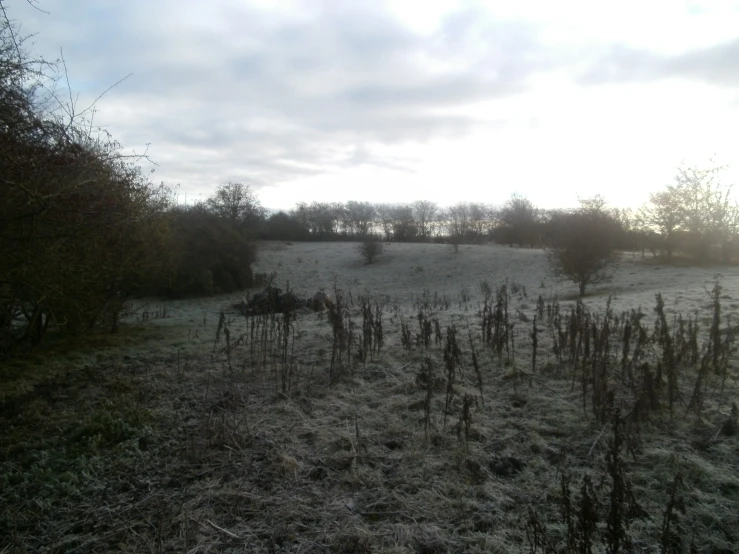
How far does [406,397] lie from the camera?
573cm

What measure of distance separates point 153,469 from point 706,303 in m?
10.8

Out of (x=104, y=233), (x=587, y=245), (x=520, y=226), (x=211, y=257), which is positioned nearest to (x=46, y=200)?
(x=104, y=233)

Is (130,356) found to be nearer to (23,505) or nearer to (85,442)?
(85,442)

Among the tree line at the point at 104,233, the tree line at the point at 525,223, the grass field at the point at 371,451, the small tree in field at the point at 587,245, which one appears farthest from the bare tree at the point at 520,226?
the grass field at the point at 371,451

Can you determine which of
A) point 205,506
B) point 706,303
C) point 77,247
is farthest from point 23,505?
point 706,303

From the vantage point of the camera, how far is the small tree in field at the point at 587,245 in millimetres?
18453

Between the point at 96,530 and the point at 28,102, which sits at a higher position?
the point at 28,102

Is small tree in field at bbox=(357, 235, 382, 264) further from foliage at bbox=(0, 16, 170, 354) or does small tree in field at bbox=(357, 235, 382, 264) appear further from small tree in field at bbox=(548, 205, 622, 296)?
foliage at bbox=(0, 16, 170, 354)

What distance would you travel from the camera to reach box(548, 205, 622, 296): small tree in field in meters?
18.5

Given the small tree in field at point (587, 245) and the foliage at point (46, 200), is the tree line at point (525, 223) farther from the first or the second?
the foliage at point (46, 200)

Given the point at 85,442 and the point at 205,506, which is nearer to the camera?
the point at 205,506

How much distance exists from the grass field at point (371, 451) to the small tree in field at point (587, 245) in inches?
442

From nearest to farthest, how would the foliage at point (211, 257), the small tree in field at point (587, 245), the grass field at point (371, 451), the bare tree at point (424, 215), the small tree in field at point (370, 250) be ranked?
the grass field at point (371, 451)
the small tree in field at point (587, 245)
the foliage at point (211, 257)
the small tree in field at point (370, 250)
the bare tree at point (424, 215)

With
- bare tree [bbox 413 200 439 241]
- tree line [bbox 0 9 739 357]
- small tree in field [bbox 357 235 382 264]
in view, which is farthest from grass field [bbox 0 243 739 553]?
bare tree [bbox 413 200 439 241]
